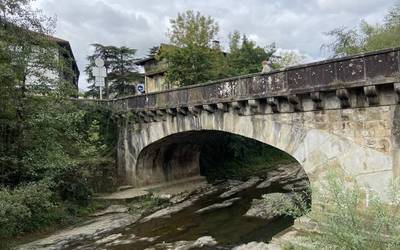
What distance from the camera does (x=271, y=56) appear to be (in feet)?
120

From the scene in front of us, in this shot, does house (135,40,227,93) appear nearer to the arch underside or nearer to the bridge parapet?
the bridge parapet

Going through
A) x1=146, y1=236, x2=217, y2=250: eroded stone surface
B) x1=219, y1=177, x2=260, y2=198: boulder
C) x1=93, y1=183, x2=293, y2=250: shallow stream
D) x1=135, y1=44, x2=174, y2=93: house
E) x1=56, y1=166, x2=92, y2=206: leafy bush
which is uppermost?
x1=135, y1=44, x2=174, y2=93: house

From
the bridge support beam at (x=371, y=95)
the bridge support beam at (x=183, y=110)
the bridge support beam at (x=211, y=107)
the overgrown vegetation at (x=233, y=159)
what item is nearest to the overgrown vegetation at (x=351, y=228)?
the bridge support beam at (x=371, y=95)

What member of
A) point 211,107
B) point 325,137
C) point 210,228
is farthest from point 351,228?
point 211,107

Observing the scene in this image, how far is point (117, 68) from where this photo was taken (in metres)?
43.3

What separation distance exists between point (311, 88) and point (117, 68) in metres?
34.3

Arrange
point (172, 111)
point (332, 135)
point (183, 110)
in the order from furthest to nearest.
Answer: point (172, 111) < point (183, 110) < point (332, 135)

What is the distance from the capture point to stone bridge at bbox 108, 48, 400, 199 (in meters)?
10.6

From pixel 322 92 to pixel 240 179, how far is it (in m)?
14.0

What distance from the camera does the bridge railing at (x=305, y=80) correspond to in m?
10.4

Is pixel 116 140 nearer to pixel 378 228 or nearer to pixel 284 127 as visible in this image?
pixel 284 127

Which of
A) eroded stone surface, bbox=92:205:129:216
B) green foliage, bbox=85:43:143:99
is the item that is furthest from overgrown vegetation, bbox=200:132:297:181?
green foliage, bbox=85:43:143:99

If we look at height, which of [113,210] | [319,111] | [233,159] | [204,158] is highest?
[319,111]

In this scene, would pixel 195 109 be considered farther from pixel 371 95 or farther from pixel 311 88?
pixel 371 95
